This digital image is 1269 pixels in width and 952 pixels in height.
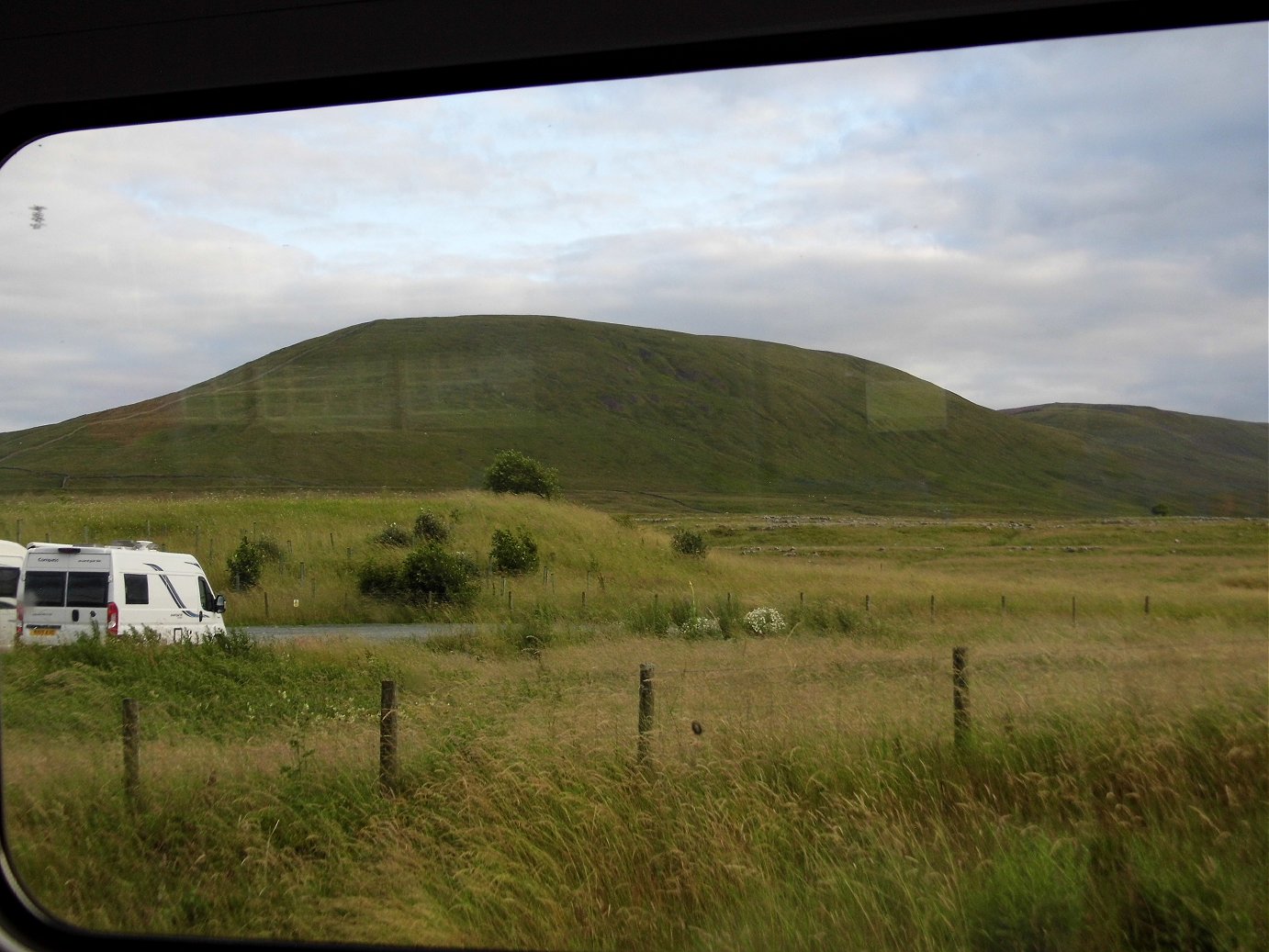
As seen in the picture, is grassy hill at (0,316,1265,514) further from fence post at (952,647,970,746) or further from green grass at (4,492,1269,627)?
fence post at (952,647,970,746)

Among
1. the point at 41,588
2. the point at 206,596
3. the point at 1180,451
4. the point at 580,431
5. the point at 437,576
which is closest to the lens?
the point at 1180,451

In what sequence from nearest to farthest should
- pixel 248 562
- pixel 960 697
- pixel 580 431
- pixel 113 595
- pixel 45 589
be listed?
pixel 960 697, pixel 580 431, pixel 45 589, pixel 113 595, pixel 248 562

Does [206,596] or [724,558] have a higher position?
[724,558]

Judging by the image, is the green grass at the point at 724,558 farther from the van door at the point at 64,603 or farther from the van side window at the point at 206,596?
the van door at the point at 64,603

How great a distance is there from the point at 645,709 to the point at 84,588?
3974mm

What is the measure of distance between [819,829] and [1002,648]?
3.43 feet

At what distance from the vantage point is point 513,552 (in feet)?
23.8

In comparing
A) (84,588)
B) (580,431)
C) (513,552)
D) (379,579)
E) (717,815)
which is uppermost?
(580,431)

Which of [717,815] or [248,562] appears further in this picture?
[248,562]

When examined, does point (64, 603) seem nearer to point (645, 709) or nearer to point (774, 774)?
point (645, 709)

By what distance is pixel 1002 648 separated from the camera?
365 centimetres

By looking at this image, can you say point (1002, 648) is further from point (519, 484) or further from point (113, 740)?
point (113, 740)

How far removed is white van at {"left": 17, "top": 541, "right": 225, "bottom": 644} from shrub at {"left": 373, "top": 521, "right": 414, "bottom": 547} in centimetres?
144

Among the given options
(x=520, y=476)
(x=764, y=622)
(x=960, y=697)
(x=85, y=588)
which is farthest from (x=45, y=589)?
(x=960, y=697)
